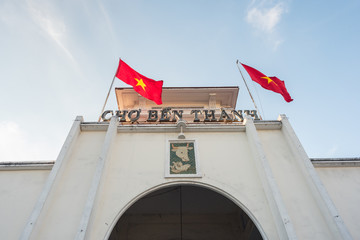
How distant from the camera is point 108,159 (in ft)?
27.6

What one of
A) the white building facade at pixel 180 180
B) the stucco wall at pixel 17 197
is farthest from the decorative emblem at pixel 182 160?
the stucco wall at pixel 17 197

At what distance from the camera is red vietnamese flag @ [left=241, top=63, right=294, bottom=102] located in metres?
11.6

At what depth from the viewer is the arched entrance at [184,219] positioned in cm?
1101

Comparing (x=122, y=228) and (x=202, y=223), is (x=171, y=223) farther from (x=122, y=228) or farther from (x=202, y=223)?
(x=122, y=228)

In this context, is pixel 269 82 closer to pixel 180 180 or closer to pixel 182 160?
pixel 182 160

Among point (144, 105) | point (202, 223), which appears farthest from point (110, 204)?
point (144, 105)

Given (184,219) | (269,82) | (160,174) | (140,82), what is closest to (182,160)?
(160,174)

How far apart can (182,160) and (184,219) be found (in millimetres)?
4372

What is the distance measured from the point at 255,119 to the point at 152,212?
6.07 meters

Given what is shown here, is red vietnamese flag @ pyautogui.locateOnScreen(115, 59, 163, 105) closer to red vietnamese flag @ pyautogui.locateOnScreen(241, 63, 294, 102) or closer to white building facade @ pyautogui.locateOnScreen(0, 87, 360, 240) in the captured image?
white building facade @ pyautogui.locateOnScreen(0, 87, 360, 240)

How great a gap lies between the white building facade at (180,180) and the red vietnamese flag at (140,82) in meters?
1.49

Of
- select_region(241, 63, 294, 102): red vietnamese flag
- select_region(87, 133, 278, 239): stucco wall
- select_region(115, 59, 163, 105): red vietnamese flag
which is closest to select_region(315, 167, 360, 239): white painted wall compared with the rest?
select_region(87, 133, 278, 239): stucco wall

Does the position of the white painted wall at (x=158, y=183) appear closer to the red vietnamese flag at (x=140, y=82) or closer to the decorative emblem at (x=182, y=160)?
the decorative emblem at (x=182, y=160)

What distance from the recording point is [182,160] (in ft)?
28.3
